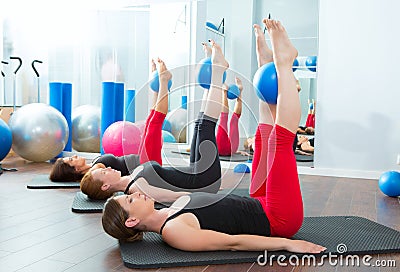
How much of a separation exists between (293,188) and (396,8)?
3154 millimetres

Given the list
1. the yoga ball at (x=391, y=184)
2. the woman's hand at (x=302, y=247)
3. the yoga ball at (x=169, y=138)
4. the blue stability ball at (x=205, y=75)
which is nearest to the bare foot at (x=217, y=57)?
the blue stability ball at (x=205, y=75)

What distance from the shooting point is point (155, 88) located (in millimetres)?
3475

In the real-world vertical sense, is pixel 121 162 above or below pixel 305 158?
above

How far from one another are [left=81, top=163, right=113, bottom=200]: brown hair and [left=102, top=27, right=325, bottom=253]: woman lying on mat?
3.04 feet

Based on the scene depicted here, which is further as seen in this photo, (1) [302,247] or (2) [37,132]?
(2) [37,132]

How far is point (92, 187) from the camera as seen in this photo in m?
3.03

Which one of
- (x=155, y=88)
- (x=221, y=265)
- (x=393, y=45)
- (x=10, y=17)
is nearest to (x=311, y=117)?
(x=393, y=45)

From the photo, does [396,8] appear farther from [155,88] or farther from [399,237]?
[399,237]

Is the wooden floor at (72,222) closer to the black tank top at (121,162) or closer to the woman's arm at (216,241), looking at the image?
the woman's arm at (216,241)

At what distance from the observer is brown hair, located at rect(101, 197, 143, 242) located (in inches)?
81.4

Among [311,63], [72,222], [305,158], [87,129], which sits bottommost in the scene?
[72,222]

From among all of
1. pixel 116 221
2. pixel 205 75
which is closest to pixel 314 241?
pixel 116 221

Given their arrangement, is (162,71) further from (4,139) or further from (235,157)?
(4,139)

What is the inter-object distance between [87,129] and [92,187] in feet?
7.64
